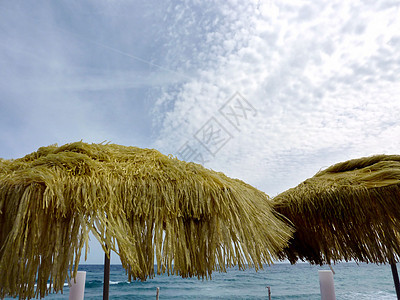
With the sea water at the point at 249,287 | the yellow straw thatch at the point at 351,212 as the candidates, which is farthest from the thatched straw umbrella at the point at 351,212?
the sea water at the point at 249,287

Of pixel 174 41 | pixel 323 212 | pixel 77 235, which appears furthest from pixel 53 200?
pixel 174 41

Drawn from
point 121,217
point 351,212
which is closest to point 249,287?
point 351,212

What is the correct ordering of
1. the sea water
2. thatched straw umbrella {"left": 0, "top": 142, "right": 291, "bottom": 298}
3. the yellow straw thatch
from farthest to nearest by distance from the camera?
the sea water → the yellow straw thatch → thatched straw umbrella {"left": 0, "top": 142, "right": 291, "bottom": 298}

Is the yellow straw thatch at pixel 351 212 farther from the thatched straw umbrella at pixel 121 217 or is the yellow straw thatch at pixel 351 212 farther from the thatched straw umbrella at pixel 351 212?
the thatched straw umbrella at pixel 121 217

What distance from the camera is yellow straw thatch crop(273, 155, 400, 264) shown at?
2.46 metres

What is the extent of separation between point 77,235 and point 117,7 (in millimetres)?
5318

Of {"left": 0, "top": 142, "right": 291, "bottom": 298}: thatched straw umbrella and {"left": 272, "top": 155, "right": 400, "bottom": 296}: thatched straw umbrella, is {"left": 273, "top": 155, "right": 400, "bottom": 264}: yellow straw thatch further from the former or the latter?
{"left": 0, "top": 142, "right": 291, "bottom": 298}: thatched straw umbrella

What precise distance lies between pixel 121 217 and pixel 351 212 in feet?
6.57

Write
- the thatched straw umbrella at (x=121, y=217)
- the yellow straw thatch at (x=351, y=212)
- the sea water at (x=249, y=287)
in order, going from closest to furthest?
the thatched straw umbrella at (x=121, y=217) → the yellow straw thatch at (x=351, y=212) → the sea water at (x=249, y=287)

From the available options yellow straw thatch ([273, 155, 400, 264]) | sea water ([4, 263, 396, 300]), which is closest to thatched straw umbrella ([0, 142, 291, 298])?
yellow straw thatch ([273, 155, 400, 264])

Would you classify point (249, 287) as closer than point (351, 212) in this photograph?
No

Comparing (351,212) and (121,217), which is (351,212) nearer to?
(351,212)

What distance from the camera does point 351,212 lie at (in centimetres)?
255

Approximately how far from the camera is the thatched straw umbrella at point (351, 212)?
8.06 ft
